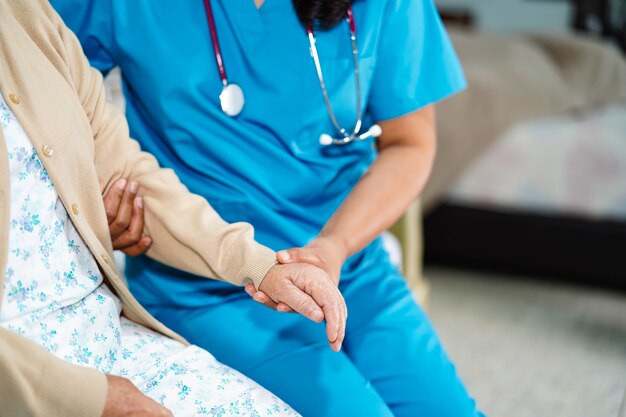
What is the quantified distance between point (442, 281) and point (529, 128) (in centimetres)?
58

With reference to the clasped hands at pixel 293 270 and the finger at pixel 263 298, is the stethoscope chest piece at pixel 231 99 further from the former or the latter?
the finger at pixel 263 298

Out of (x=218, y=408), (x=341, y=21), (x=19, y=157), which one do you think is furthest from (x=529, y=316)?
(x=19, y=157)

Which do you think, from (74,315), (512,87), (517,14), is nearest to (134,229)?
(74,315)

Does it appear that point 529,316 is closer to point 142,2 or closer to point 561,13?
point 142,2

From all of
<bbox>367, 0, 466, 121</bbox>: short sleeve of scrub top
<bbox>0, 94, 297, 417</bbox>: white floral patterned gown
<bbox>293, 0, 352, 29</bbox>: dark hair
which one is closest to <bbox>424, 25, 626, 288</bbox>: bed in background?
<bbox>367, 0, 466, 121</bbox>: short sleeve of scrub top

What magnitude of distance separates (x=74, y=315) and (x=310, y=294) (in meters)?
0.28

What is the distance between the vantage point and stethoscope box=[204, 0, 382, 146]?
3.64 ft

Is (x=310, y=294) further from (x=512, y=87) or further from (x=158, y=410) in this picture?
(x=512, y=87)

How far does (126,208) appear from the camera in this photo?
1060 mm

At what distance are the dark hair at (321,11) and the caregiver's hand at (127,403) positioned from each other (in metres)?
0.56

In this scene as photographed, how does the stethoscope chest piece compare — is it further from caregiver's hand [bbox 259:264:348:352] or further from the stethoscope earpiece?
caregiver's hand [bbox 259:264:348:352]

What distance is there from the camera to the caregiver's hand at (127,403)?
2.72ft

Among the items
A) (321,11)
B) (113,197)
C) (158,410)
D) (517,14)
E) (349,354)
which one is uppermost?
(321,11)

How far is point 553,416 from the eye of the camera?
73.3 inches
